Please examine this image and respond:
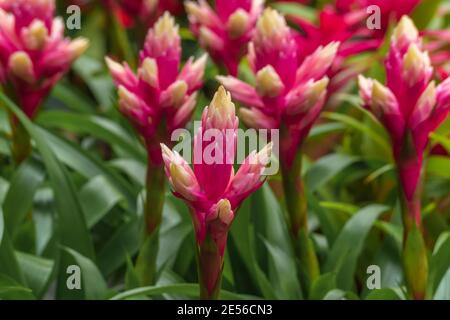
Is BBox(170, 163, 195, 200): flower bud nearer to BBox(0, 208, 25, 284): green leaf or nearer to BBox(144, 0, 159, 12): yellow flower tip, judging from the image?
BBox(0, 208, 25, 284): green leaf

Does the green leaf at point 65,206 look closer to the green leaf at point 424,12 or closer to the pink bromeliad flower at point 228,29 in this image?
the pink bromeliad flower at point 228,29

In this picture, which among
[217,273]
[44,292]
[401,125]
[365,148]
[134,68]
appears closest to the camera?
[217,273]

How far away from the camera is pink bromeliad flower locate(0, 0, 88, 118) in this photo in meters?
1.16

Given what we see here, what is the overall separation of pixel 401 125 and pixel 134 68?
811mm

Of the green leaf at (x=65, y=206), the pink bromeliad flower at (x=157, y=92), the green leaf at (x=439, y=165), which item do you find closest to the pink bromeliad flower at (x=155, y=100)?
the pink bromeliad flower at (x=157, y=92)

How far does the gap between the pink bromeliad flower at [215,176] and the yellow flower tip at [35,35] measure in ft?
1.38

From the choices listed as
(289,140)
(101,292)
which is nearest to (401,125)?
Answer: (289,140)

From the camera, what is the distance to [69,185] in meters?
1.13

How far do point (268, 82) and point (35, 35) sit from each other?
37 centimetres

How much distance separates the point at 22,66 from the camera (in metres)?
1.16

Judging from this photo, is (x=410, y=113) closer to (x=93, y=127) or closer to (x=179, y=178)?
(x=179, y=178)

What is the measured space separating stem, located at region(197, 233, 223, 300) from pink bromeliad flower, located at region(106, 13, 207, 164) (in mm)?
214

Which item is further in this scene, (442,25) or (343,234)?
(442,25)

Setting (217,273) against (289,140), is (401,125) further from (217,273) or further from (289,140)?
(217,273)
